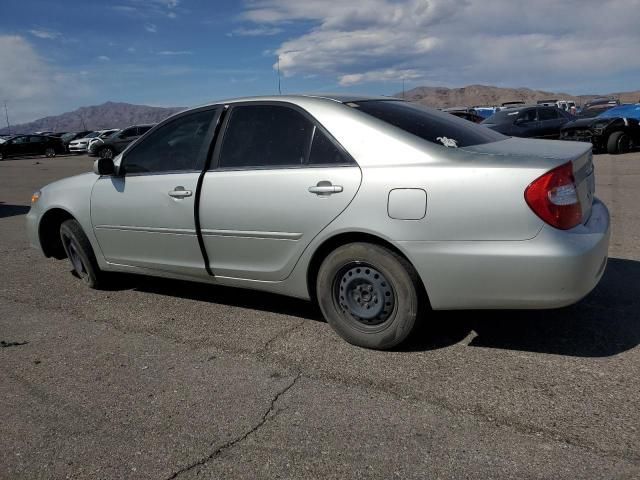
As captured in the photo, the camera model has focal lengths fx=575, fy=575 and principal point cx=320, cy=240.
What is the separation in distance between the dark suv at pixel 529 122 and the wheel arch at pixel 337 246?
14.6m

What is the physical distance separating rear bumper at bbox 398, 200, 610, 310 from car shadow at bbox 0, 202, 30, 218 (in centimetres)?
984

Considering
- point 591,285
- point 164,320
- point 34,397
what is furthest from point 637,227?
point 34,397

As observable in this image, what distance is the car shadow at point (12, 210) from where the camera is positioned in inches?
428

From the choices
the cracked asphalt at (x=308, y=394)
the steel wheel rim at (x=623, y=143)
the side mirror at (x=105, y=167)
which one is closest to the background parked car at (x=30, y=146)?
the steel wheel rim at (x=623, y=143)

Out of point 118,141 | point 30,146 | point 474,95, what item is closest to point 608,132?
point 118,141

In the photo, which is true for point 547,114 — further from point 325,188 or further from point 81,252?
point 325,188

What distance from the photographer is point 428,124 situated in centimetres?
381

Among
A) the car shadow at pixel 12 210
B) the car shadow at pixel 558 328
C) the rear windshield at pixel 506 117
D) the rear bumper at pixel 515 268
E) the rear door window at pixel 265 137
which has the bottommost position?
the car shadow at pixel 558 328

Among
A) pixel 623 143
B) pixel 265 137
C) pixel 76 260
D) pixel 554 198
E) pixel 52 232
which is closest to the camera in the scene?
pixel 554 198

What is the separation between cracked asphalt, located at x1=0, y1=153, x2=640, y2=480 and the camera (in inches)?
99.4

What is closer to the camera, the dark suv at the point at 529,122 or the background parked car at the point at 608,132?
the background parked car at the point at 608,132

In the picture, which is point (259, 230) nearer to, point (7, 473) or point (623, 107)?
point (7, 473)

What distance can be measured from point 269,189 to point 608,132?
48.7 feet

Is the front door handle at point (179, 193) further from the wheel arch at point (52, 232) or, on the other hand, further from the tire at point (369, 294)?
the wheel arch at point (52, 232)
